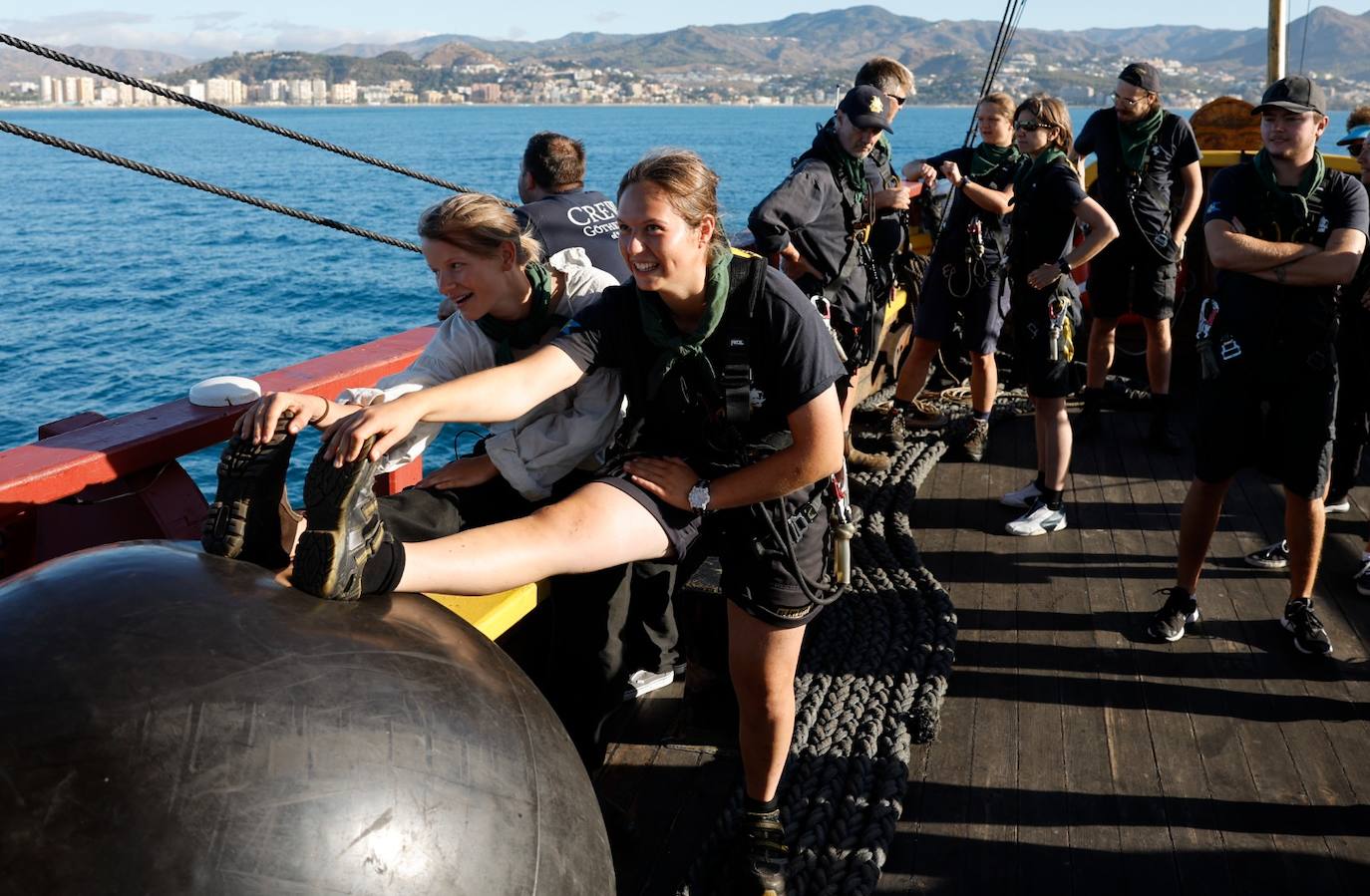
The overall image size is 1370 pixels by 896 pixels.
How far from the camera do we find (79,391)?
60.7 ft

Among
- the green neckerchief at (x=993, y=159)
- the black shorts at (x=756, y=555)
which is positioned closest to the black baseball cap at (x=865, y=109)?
the green neckerchief at (x=993, y=159)

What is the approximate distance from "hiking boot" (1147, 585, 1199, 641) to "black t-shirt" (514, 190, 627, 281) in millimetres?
2435

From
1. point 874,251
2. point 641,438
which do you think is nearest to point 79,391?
point 874,251

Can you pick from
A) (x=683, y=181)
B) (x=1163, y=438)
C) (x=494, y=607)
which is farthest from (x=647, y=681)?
(x=1163, y=438)

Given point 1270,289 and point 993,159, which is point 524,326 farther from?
point 993,159

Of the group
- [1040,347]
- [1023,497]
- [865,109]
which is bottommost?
[1023,497]

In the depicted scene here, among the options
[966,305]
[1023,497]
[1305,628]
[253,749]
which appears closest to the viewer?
[253,749]

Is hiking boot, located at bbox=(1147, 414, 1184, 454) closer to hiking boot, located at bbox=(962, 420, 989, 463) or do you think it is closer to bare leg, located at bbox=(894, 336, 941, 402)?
hiking boot, located at bbox=(962, 420, 989, 463)

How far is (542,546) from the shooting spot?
2787 millimetres

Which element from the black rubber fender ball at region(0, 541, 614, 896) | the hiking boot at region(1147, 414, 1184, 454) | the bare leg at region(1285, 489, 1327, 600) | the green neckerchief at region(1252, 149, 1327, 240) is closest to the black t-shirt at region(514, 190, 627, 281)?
the green neckerchief at region(1252, 149, 1327, 240)

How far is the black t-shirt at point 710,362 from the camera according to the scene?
268 cm

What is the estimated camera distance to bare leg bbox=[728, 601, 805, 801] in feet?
9.57

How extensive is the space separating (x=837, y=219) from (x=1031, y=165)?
102cm

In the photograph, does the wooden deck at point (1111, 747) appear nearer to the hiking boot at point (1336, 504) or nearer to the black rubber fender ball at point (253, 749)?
the hiking boot at point (1336, 504)
